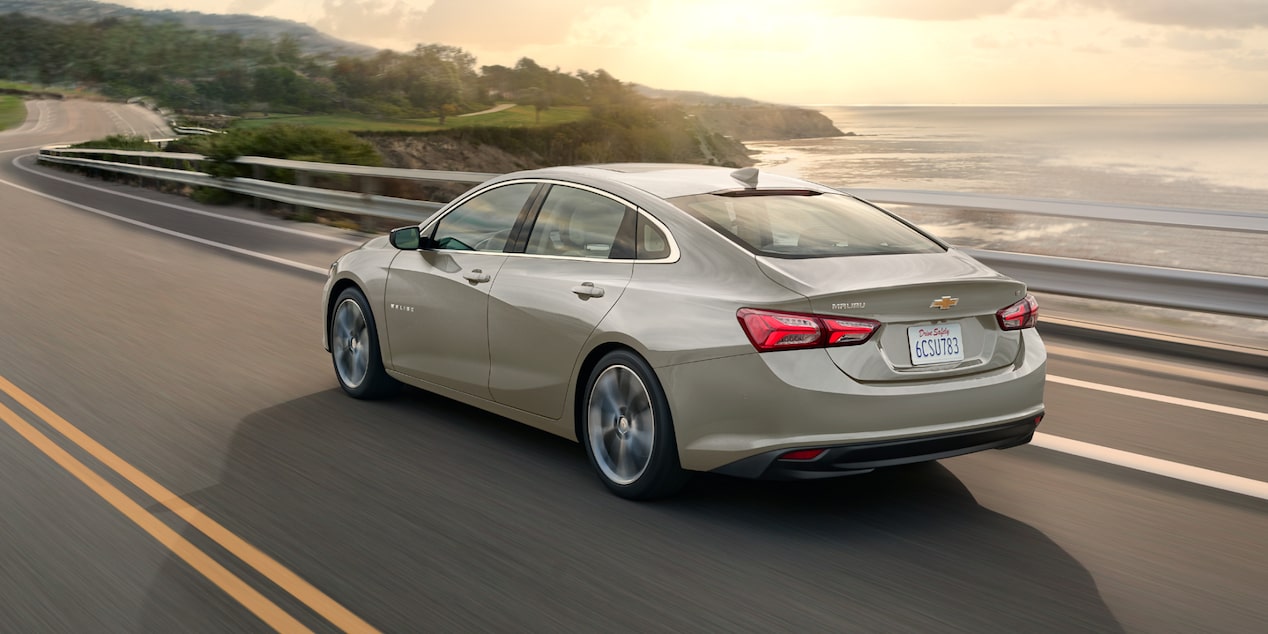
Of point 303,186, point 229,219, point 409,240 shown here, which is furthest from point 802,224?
point 229,219

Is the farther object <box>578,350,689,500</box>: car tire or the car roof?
the car roof

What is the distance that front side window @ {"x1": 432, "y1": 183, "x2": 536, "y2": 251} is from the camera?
20.9 ft

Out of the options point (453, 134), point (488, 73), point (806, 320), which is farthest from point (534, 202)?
point (488, 73)

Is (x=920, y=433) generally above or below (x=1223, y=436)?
above

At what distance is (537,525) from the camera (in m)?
5.06

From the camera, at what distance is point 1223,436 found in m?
6.54

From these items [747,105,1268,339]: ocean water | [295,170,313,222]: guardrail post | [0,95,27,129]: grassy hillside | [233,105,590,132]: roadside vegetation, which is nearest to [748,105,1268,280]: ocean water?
[747,105,1268,339]: ocean water

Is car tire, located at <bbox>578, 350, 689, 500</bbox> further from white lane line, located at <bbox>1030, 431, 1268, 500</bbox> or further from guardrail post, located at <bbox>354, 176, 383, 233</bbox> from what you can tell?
guardrail post, located at <bbox>354, 176, 383, 233</bbox>

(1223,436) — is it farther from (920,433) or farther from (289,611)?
(289,611)

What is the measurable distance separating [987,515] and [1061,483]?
0.70 m

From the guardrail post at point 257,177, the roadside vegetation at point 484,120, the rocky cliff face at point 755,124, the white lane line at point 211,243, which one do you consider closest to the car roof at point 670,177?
the white lane line at point 211,243

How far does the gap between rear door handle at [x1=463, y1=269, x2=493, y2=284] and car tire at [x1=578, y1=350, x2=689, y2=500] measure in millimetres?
1000

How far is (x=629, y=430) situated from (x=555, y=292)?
2.70 feet

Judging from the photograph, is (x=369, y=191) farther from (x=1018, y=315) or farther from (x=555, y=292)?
(x=1018, y=315)
